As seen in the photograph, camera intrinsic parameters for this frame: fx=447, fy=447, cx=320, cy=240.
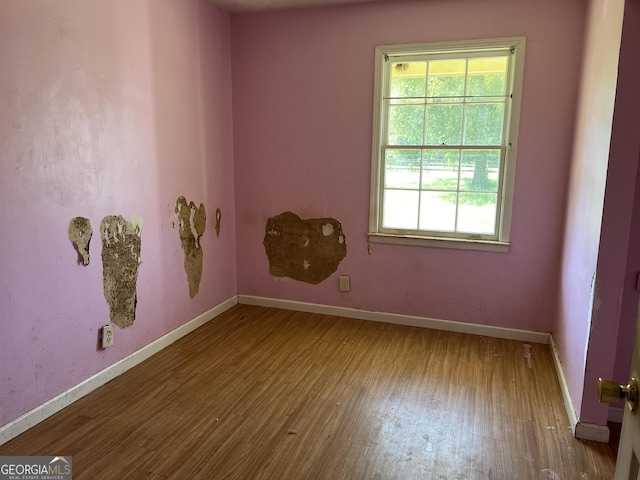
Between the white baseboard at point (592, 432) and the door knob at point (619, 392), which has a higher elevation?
the door knob at point (619, 392)

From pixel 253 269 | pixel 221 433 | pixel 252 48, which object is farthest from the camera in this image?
pixel 253 269

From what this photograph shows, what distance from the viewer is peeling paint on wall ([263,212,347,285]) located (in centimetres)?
385

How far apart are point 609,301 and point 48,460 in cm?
267

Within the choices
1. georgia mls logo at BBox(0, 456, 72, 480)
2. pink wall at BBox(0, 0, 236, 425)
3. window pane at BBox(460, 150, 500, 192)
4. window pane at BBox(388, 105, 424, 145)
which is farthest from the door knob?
window pane at BBox(388, 105, 424, 145)

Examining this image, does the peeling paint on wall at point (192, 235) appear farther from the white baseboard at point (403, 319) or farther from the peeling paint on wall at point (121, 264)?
the white baseboard at point (403, 319)

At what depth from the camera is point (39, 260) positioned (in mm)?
2260

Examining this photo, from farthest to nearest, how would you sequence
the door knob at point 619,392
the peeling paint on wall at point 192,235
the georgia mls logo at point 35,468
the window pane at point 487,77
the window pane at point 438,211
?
the window pane at point 438,211 < the peeling paint on wall at point 192,235 < the window pane at point 487,77 < the georgia mls logo at point 35,468 < the door knob at point 619,392

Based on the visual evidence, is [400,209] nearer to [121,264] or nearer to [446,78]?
[446,78]

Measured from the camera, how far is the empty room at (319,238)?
6.86ft

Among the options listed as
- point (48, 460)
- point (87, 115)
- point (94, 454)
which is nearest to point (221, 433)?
point (94, 454)

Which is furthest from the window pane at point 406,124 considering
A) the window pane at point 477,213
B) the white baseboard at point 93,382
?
the white baseboard at point 93,382

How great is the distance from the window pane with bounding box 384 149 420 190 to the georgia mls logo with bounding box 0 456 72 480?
2.76m

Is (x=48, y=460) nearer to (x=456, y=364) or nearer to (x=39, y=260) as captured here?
(x=39, y=260)

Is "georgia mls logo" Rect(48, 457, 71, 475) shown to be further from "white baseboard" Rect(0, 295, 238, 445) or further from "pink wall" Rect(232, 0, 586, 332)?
"pink wall" Rect(232, 0, 586, 332)
